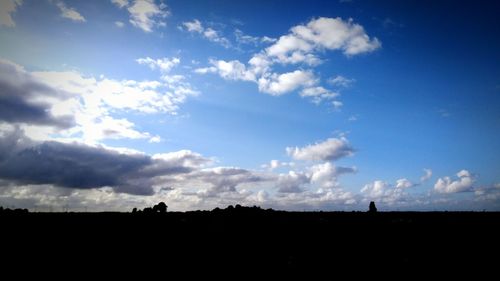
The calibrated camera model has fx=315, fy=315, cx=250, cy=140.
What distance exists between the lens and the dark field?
12.9 m

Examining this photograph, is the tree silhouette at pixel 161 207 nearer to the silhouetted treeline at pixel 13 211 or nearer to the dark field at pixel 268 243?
the dark field at pixel 268 243

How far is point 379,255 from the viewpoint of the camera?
43.3ft

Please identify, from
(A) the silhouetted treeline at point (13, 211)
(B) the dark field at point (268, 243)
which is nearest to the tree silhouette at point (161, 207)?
(B) the dark field at point (268, 243)

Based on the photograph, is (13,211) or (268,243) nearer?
(268,243)

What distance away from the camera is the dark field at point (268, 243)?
1291 cm

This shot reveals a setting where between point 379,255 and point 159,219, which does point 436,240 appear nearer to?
point 379,255

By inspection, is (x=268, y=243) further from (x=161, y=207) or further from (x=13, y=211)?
(x=13, y=211)

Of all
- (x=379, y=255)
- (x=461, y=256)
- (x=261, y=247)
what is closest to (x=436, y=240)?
(x=461, y=256)

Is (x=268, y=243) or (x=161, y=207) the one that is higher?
(x=161, y=207)

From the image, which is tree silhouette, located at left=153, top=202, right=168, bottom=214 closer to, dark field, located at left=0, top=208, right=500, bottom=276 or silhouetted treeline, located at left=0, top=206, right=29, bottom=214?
dark field, located at left=0, top=208, right=500, bottom=276

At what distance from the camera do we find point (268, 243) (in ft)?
47.9

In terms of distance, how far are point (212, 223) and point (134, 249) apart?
3932 millimetres

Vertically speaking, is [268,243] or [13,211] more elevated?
[13,211]

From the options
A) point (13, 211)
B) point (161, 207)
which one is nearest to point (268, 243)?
point (161, 207)
